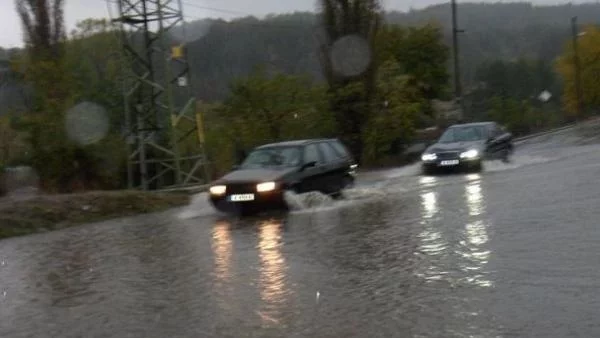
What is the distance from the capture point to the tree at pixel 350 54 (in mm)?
36688

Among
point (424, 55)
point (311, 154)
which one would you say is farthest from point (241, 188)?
point (424, 55)

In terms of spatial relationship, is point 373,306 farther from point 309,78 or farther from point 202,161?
point 309,78

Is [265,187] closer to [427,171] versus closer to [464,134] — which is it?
[427,171]

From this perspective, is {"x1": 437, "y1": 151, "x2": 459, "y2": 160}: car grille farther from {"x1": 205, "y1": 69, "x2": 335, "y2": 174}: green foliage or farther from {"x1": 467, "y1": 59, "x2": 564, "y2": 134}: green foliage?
{"x1": 467, "y1": 59, "x2": 564, "y2": 134}: green foliage

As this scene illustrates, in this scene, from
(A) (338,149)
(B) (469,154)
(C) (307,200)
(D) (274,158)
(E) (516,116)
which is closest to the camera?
(C) (307,200)

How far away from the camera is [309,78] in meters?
39.0

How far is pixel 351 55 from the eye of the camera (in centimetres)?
3703

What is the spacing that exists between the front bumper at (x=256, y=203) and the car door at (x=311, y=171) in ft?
2.39

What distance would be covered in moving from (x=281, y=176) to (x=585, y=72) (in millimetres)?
68104

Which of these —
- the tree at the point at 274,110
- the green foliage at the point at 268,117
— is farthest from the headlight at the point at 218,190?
the tree at the point at 274,110

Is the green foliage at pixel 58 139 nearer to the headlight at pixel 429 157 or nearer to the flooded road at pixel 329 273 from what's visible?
the headlight at pixel 429 157

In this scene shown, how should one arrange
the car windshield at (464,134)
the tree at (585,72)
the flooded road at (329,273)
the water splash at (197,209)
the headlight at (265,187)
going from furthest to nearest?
the tree at (585,72), the car windshield at (464,134), the water splash at (197,209), the headlight at (265,187), the flooded road at (329,273)

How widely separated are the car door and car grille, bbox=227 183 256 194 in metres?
1.18

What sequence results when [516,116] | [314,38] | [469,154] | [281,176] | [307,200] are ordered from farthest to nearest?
[516,116], [314,38], [469,154], [307,200], [281,176]
